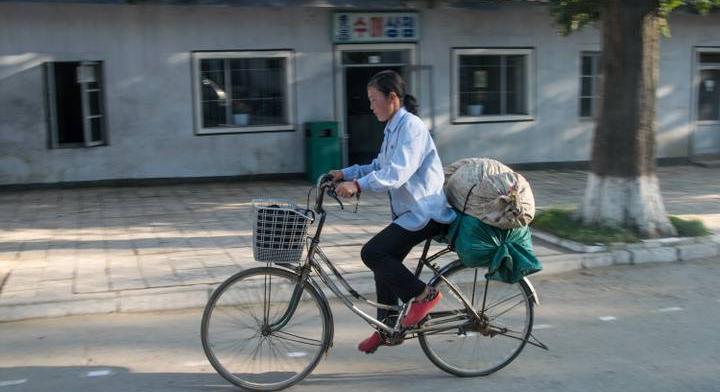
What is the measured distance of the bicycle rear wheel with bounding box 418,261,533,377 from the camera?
490cm

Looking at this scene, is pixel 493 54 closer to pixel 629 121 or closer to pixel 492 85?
pixel 492 85

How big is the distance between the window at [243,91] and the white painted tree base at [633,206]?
6.61m

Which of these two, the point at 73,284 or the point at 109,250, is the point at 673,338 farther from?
A: the point at 109,250

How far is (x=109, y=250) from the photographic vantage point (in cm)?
832

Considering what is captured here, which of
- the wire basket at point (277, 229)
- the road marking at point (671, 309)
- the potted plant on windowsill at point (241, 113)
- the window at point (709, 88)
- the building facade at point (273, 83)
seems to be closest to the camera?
the wire basket at point (277, 229)

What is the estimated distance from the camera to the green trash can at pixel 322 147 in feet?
44.4

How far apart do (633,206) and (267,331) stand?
211 inches

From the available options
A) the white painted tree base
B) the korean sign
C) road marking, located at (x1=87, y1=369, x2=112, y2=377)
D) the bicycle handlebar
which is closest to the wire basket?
the bicycle handlebar

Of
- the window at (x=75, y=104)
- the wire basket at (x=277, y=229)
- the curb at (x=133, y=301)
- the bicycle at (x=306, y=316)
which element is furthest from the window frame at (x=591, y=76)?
the wire basket at (x=277, y=229)

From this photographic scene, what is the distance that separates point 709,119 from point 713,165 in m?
1.42

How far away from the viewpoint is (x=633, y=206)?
8695mm

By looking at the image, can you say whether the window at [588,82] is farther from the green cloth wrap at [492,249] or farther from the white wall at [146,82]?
the green cloth wrap at [492,249]

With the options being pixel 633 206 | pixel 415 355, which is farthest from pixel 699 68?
pixel 415 355

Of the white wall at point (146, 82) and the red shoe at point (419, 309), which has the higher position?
the white wall at point (146, 82)
